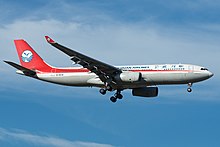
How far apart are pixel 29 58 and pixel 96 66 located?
1412 centimetres

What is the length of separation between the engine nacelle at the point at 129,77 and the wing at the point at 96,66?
870mm

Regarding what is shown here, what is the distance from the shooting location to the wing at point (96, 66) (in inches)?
2968

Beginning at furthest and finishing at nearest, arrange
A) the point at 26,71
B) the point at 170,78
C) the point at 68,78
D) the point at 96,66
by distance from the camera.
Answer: the point at 26,71
the point at 68,78
the point at 96,66
the point at 170,78

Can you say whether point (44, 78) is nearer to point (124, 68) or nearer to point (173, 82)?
point (124, 68)

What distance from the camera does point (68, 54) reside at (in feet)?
247

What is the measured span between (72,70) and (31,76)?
6620 mm

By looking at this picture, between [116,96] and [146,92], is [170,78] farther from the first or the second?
[116,96]

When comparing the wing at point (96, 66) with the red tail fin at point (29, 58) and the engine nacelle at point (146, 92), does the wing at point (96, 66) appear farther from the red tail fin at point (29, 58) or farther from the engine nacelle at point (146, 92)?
the red tail fin at point (29, 58)

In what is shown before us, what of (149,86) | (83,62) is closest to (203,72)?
(149,86)

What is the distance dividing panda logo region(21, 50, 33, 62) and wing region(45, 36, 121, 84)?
13.0 m

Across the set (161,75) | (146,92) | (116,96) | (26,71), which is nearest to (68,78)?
(26,71)

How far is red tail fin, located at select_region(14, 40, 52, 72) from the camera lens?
8581 centimetres

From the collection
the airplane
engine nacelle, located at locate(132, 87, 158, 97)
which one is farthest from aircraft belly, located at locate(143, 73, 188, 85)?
engine nacelle, located at locate(132, 87, 158, 97)

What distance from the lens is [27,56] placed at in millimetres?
89500
